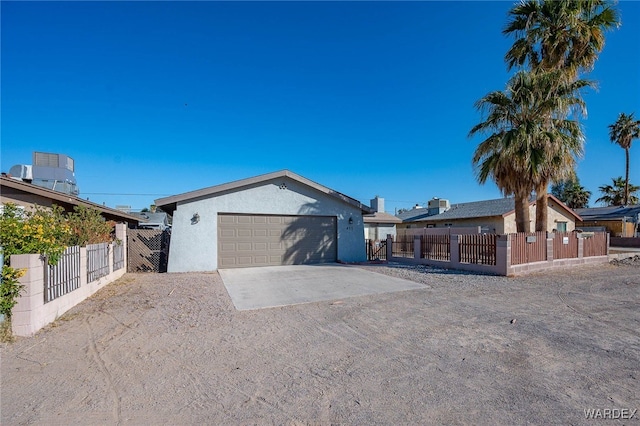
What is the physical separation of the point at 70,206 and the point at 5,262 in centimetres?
851

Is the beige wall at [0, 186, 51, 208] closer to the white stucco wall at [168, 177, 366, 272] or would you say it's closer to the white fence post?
the white stucco wall at [168, 177, 366, 272]

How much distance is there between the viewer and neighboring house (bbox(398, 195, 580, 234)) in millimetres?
23172

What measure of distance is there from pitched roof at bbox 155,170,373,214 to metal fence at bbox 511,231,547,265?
6532mm

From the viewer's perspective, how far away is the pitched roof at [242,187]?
12.5m

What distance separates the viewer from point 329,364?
4.11m

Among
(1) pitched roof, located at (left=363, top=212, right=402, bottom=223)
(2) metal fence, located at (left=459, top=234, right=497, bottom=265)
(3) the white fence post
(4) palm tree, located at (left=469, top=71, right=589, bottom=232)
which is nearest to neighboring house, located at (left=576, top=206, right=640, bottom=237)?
(1) pitched roof, located at (left=363, top=212, right=402, bottom=223)

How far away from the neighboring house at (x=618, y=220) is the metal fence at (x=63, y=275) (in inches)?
1627

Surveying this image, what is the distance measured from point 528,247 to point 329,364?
36.4 feet

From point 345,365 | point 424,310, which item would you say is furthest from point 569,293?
point 345,365

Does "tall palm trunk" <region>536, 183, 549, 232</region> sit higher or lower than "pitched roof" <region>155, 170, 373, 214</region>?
lower

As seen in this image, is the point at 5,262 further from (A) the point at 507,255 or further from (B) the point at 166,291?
(A) the point at 507,255

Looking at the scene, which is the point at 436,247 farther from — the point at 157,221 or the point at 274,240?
the point at 157,221

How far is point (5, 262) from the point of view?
494 cm

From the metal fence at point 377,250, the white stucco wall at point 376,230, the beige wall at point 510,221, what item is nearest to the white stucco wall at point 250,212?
the metal fence at point 377,250
